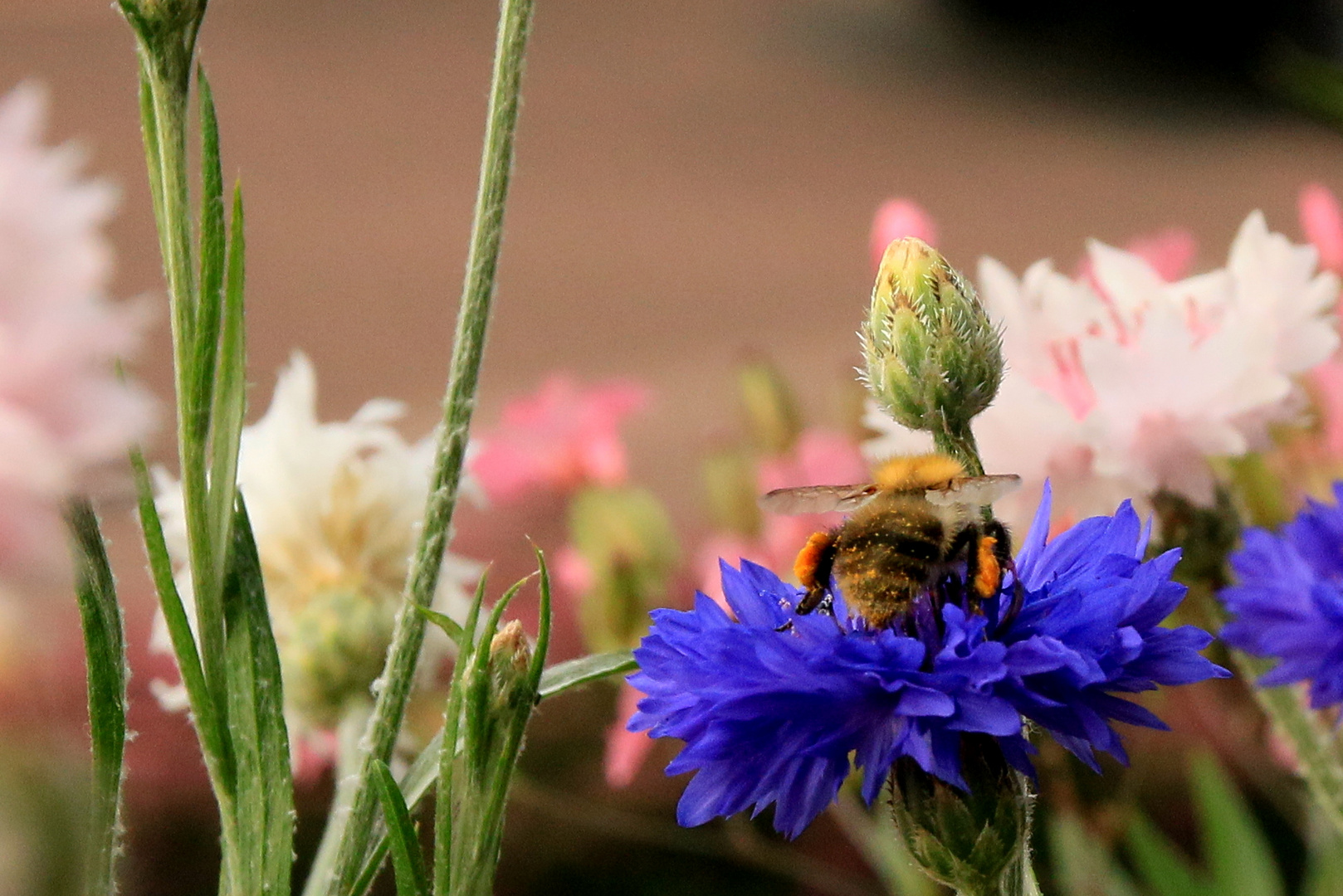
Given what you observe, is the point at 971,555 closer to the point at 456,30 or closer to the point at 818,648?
the point at 818,648

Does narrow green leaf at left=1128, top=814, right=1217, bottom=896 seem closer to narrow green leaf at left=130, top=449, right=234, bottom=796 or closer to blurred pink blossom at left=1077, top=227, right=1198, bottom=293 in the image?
blurred pink blossom at left=1077, top=227, right=1198, bottom=293

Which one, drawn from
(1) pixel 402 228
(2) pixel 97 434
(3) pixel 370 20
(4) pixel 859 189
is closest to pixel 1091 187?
(4) pixel 859 189

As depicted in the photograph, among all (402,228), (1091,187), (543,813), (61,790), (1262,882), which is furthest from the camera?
(1091,187)

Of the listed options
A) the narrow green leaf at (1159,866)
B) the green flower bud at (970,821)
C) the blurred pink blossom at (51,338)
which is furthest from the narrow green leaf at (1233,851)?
the blurred pink blossom at (51,338)

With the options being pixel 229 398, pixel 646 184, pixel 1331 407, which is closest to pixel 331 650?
pixel 229 398

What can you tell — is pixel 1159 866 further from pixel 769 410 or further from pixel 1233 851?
pixel 769 410

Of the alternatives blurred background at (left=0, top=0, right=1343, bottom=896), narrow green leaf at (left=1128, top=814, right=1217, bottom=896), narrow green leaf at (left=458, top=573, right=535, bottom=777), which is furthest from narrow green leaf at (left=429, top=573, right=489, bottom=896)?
blurred background at (left=0, top=0, right=1343, bottom=896)
